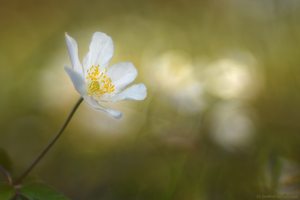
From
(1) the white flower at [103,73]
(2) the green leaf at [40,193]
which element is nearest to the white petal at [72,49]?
(1) the white flower at [103,73]

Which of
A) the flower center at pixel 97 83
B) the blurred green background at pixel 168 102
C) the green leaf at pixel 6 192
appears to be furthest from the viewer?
the blurred green background at pixel 168 102

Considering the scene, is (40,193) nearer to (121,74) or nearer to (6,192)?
(6,192)

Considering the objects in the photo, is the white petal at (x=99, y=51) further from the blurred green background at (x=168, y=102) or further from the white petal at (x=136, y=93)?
the blurred green background at (x=168, y=102)

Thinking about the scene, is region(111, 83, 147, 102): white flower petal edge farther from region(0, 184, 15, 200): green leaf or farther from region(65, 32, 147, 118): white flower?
region(0, 184, 15, 200): green leaf

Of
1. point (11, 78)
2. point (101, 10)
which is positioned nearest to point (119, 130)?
point (11, 78)

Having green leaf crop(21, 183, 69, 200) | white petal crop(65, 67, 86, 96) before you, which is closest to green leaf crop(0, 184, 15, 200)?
green leaf crop(21, 183, 69, 200)

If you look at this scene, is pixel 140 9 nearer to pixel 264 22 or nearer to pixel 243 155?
pixel 264 22
